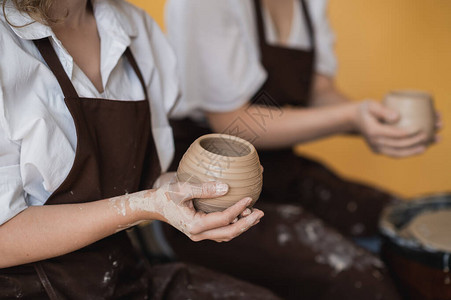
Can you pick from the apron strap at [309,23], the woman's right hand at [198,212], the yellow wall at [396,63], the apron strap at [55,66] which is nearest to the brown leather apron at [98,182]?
the apron strap at [55,66]

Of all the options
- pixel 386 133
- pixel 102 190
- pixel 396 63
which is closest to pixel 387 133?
pixel 386 133

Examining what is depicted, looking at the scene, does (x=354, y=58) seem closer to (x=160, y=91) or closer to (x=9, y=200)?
(x=160, y=91)

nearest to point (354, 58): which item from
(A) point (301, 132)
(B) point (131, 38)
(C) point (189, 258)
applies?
(A) point (301, 132)

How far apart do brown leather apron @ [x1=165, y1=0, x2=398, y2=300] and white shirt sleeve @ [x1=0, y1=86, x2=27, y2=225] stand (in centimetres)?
61

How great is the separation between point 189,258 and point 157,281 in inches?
14.7

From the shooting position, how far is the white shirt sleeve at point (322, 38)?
1.98m

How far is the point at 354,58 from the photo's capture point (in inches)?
117

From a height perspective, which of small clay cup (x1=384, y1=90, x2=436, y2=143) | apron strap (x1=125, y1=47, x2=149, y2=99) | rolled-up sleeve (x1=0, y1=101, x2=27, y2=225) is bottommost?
small clay cup (x1=384, y1=90, x2=436, y2=143)

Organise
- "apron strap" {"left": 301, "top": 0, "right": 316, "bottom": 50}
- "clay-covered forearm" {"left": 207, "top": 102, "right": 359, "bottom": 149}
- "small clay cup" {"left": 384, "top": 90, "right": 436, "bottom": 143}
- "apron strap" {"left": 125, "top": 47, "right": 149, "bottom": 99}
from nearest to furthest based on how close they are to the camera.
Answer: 1. "apron strap" {"left": 125, "top": 47, "right": 149, "bottom": 99}
2. "small clay cup" {"left": 384, "top": 90, "right": 436, "bottom": 143}
3. "clay-covered forearm" {"left": 207, "top": 102, "right": 359, "bottom": 149}
4. "apron strap" {"left": 301, "top": 0, "right": 316, "bottom": 50}

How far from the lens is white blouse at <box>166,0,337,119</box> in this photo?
5.10ft

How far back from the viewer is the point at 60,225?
2.97 feet

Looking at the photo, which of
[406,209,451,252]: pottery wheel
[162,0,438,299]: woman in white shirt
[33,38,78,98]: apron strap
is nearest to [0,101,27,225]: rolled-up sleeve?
[33,38,78,98]: apron strap

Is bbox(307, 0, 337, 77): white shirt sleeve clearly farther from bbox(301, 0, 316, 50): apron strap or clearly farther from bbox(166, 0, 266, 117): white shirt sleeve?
bbox(166, 0, 266, 117): white shirt sleeve

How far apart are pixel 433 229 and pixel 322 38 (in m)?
0.87
